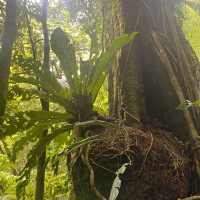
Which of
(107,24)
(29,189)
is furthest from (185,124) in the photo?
(29,189)

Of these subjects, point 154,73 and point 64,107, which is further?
point 154,73

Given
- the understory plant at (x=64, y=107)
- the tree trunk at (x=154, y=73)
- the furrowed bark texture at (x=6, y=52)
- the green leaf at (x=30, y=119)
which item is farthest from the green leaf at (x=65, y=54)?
the furrowed bark texture at (x=6, y=52)

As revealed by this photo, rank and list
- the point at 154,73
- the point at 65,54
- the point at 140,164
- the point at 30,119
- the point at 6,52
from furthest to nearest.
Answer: the point at 154,73 → the point at 65,54 → the point at 30,119 → the point at 140,164 → the point at 6,52

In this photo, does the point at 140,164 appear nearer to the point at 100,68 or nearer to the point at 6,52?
the point at 100,68

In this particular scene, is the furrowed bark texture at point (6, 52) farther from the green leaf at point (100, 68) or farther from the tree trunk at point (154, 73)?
the tree trunk at point (154, 73)

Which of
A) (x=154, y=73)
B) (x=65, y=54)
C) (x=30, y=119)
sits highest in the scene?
(x=65, y=54)

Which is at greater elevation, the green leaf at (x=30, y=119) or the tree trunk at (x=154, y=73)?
the tree trunk at (x=154, y=73)

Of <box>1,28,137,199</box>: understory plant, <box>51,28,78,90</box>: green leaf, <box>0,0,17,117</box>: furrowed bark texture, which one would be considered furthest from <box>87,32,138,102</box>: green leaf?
<box>0,0,17,117</box>: furrowed bark texture

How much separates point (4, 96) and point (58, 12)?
3133 millimetres

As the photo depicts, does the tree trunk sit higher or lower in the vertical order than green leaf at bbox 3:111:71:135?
higher

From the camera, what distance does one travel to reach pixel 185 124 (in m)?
2.05

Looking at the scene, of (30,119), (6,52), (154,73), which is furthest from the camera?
(154,73)

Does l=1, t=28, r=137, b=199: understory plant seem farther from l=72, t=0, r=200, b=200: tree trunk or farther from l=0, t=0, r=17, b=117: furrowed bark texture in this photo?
l=0, t=0, r=17, b=117: furrowed bark texture

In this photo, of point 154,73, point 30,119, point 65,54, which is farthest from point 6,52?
point 154,73
